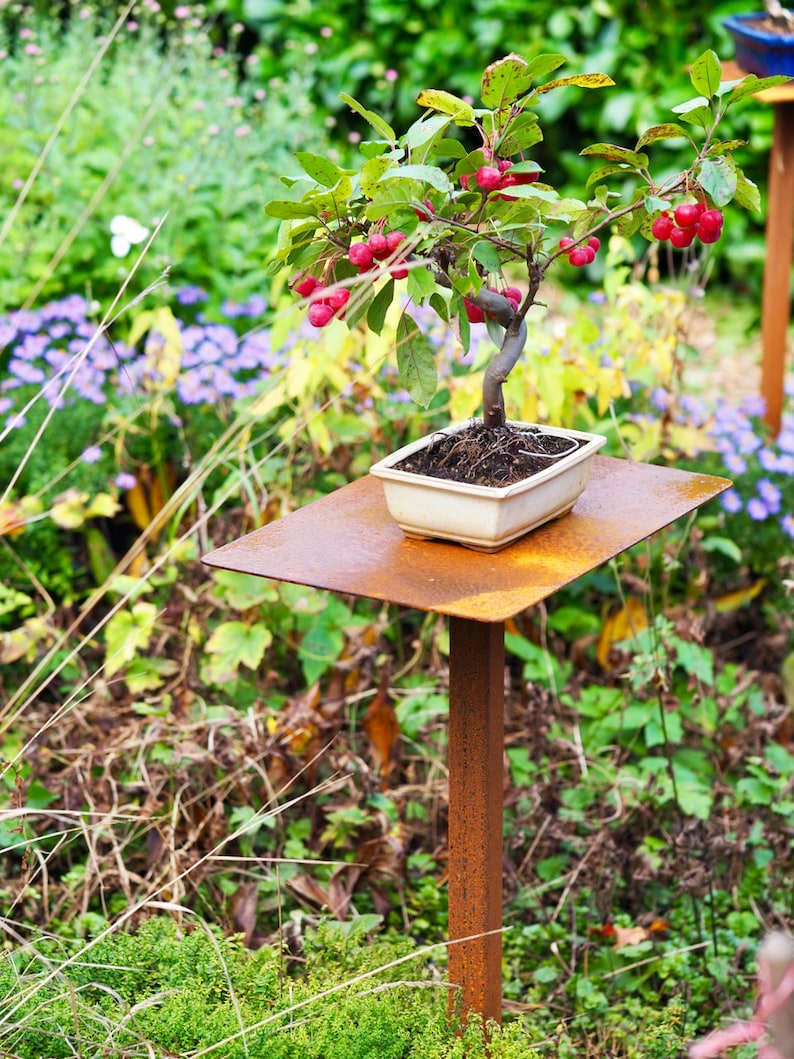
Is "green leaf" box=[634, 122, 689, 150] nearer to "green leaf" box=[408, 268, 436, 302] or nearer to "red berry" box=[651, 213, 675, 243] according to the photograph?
"red berry" box=[651, 213, 675, 243]

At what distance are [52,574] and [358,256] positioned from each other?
75.1 inches

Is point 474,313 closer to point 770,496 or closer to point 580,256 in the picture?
point 580,256

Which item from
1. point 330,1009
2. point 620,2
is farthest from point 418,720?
point 620,2

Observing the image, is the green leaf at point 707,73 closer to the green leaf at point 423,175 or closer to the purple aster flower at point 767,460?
the green leaf at point 423,175

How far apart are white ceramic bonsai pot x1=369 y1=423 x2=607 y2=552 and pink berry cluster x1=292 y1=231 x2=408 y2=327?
0.68 feet

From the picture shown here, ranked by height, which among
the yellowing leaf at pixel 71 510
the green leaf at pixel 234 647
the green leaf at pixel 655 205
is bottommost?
the green leaf at pixel 234 647

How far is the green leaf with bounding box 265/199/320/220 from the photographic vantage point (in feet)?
5.22

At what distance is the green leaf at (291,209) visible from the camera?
62.7 inches

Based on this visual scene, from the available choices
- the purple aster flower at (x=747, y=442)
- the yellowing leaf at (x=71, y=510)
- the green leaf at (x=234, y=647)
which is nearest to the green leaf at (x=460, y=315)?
the green leaf at (x=234, y=647)

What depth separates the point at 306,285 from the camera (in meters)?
1.71

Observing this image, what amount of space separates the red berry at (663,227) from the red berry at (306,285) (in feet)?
1.45

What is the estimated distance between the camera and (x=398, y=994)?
1.96 metres

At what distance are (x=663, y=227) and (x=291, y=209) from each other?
1.58 feet

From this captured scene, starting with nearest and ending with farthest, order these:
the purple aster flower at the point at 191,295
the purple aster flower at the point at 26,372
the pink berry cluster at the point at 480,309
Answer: the pink berry cluster at the point at 480,309 < the purple aster flower at the point at 26,372 < the purple aster flower at the point at 191,295
